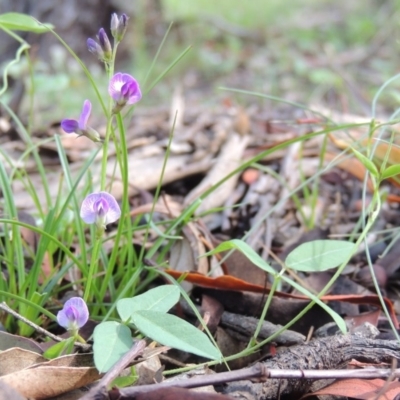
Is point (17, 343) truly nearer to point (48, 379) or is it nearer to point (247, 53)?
point (48, 379)

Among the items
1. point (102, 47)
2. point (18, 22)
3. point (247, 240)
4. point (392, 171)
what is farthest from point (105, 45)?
point (247, 240)

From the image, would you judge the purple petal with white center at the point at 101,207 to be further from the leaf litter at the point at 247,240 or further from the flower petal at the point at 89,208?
the leaf litter at the point at 247,240

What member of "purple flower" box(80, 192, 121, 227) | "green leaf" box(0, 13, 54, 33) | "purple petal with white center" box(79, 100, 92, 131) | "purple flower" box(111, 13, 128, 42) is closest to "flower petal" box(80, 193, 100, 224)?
"purple flower" box(80, 192, 121, 227)

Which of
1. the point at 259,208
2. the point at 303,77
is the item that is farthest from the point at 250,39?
the point at 259,208

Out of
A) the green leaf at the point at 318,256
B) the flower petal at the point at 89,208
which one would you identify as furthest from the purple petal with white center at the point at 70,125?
the green leaf at the point at 318,256

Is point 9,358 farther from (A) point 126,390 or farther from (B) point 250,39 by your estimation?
(B) point 250,39

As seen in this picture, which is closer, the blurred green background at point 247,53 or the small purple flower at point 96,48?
the small purple flower at point 96,48
